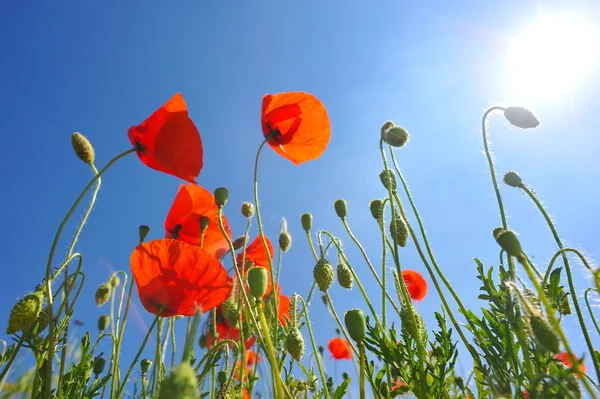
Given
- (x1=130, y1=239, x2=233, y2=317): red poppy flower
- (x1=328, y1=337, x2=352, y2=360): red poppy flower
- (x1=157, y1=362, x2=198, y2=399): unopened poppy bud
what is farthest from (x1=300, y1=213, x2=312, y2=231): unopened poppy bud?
(x1=328, y1=337, x2=352, y2=360): red poppy flower

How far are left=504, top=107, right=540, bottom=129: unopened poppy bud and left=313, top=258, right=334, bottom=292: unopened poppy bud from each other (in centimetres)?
95

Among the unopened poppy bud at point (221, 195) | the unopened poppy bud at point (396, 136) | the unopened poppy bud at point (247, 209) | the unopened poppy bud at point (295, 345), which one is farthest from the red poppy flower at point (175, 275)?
the unopened poppy bud at point (247, 209)

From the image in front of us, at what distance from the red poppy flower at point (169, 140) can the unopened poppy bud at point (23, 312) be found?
0.87 meters

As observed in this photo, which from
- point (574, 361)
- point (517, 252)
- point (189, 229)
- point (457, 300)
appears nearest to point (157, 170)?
point (189, 229)

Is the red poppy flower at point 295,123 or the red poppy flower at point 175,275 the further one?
the red poppy flower at point 295,123

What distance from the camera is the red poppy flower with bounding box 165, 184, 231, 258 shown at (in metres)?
2.59

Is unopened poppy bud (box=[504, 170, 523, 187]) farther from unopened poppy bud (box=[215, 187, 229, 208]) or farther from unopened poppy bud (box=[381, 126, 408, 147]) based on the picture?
unopened poppy bud (box=[215, 187, 229, 208])

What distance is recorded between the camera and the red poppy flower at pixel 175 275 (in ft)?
5.97

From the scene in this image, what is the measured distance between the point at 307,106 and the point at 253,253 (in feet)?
3.41

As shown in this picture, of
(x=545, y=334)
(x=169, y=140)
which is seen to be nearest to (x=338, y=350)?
(x=169, y=140)

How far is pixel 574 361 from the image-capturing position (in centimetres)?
81

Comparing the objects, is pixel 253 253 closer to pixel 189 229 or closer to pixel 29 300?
pixel 189 229

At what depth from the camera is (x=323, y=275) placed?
1.91 m

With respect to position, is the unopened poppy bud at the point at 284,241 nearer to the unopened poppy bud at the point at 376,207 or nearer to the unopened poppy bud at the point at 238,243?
the unopened poppy bud at the point at 238,243
